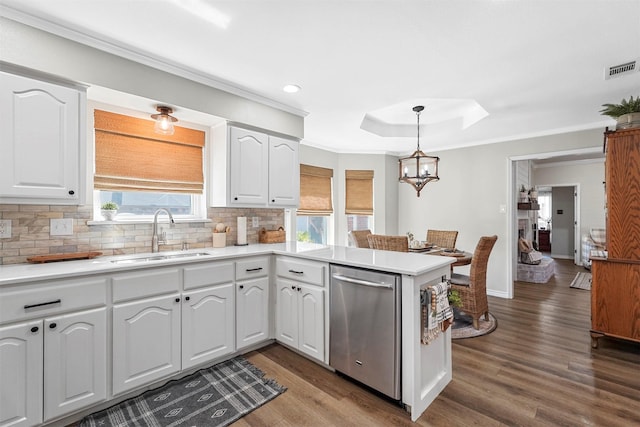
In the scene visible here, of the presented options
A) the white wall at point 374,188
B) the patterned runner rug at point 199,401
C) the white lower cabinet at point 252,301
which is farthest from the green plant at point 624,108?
the patterned runner rug at point 199,401

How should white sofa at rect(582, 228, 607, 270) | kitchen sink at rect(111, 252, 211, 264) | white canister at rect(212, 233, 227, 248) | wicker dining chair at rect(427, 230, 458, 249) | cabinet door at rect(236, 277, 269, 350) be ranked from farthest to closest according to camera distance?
white sofa at rect(582, 228, 607, 270)
wicker dining chair at rect(427, 230, 458, 249)
white canister at rect(212, 233, 227, 248)
cabinet door at rect(236, 277, 269, 350)
kitchen sink at rect(111, 252, 211, 264)

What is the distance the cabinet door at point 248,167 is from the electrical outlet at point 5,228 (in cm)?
154

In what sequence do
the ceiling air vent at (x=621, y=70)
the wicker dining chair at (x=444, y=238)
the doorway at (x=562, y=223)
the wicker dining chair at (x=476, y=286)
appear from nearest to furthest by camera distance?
the ceiling air vent at (x=621, y=70) < the wicker dining chair at (x=476, y=286) < the wicker dining chair at (x=444, y=238) < the doorway at (x=562, y=223)

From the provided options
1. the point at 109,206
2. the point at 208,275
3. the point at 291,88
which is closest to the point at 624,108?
the point at 291,88

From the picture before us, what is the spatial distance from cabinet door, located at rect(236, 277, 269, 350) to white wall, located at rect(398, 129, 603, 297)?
3.71 meters

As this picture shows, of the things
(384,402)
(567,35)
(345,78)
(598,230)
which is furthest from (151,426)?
(598,230)

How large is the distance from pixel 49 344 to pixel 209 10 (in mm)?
2154

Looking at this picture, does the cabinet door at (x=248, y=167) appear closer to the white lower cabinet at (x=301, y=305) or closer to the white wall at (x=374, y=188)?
the white lower cabinet at (x=301, y=305)

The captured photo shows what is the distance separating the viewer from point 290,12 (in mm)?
1837

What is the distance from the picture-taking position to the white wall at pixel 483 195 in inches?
174

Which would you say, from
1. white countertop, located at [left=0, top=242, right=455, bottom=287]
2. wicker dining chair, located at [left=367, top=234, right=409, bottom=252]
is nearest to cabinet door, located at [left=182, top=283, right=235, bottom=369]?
white countertop, located at [left=0, top=242, right=455, bottom=287]

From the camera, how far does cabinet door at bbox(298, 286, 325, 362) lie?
2.45m

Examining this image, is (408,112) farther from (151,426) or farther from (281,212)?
(151,426)

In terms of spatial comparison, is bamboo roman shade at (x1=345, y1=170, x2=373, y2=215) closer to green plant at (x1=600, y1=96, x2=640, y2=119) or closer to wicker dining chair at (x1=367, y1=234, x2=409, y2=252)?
wicker dining chair at (x1=367, y1=234, x2=409, y2=252)
